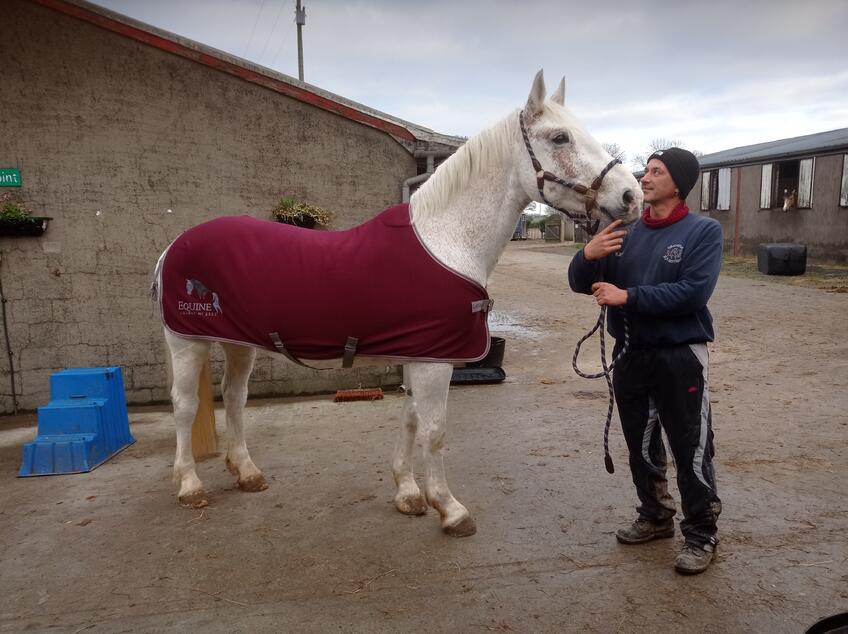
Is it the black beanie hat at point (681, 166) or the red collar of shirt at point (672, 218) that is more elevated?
the black beanie hat at point (681, 166)

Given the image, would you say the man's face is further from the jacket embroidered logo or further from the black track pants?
the black track pants

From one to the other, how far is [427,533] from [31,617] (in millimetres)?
1640

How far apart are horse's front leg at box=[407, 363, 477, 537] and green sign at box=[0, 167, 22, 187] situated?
13.0ft

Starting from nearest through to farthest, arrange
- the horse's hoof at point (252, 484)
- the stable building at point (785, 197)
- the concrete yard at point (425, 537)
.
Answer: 1. the concrete yard at point (425, 537)
2. the horse's hoof at point (252, 484)
3. the stable building at point (785, 197)

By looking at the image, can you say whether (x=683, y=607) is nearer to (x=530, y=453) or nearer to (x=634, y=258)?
(x=634, y=258)

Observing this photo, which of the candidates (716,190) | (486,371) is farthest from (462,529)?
(716,190)

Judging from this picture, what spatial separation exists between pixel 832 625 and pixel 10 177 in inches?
227

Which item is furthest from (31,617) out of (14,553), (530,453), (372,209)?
(372,209)

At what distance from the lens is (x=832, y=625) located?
176cm

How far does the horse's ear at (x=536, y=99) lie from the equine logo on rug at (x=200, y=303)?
68.9 inches

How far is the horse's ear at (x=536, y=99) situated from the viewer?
2365 millimetres

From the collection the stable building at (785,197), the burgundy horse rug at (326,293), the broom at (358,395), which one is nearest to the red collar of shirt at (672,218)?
the burgundy horse rug at (326,293)

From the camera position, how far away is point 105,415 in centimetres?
383

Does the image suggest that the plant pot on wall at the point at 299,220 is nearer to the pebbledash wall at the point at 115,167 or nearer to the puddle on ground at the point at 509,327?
the pebbledash wall at the point at 115,167
